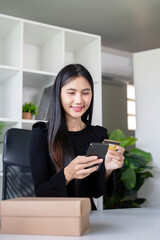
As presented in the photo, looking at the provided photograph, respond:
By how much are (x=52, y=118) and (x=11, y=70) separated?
1484mm

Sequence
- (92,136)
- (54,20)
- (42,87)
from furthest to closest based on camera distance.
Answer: (54,20), (42,87), (92,136)

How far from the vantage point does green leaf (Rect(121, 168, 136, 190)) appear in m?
3.36

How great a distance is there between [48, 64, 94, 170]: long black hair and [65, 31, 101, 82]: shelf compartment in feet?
5.80

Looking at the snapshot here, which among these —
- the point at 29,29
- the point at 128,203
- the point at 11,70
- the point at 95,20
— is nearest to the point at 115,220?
the point at 11,70

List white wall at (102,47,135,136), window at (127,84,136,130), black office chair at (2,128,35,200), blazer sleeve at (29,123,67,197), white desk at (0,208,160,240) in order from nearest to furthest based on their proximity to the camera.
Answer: white desk at (0,208,160,240) → blazer sleeve at (29,123,67,197) → black office chair at (2,128,35,200) → white wall at (102,47,135,136) → window at (127,84,136,130)

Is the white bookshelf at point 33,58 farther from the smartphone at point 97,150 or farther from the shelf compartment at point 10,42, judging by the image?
the smartphone at point 97,150

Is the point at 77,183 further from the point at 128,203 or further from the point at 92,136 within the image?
the point at 128,203

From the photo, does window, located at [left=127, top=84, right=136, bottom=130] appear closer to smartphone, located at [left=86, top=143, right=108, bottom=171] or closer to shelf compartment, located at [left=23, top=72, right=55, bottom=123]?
shelf compartment, located at [left=23, top=72, right=55, bottom=123]

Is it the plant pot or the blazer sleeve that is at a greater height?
the plant pot

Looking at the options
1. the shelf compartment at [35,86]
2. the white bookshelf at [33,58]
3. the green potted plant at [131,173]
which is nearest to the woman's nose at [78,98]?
the white bookshelf at [33,58]

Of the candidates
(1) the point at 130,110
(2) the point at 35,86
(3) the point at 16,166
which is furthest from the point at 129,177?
(1) the point at 130,110

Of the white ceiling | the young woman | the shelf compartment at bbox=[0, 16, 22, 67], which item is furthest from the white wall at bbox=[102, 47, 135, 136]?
the young woman

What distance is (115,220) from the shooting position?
100 centimetres

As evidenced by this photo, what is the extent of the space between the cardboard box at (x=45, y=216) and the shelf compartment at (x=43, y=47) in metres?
2.51
